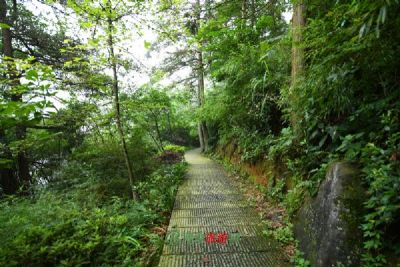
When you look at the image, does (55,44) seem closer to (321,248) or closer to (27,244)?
(27,244)

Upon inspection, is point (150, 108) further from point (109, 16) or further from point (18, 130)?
point (18, 130)

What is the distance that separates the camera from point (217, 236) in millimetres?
3047

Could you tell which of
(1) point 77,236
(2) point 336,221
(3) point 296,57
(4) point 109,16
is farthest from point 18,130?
(2) point 336,221

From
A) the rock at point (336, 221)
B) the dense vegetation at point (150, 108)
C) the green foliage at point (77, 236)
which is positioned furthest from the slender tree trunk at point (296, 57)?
the green foliage at point (77, 236)

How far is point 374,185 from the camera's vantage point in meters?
1.73

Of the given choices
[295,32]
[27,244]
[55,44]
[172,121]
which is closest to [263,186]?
[295,32]

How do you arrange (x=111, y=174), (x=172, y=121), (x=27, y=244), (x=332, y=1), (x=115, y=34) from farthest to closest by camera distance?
(x=172, y=121) < (x=111, y=174) < (x=115, y=34) < (x=332, y=1) < (x=27, y=244)

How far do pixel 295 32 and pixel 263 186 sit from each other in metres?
2.79

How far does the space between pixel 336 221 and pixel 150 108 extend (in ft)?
12.0

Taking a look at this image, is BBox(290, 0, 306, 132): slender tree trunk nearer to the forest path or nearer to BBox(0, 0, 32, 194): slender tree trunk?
the forest path

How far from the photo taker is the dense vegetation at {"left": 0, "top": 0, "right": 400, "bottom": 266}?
1.88m

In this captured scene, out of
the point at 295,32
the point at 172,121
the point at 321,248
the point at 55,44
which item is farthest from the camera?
the point at 172,121

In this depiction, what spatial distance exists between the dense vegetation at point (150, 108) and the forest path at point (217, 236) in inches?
10.5

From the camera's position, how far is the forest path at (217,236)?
8.36 ft
